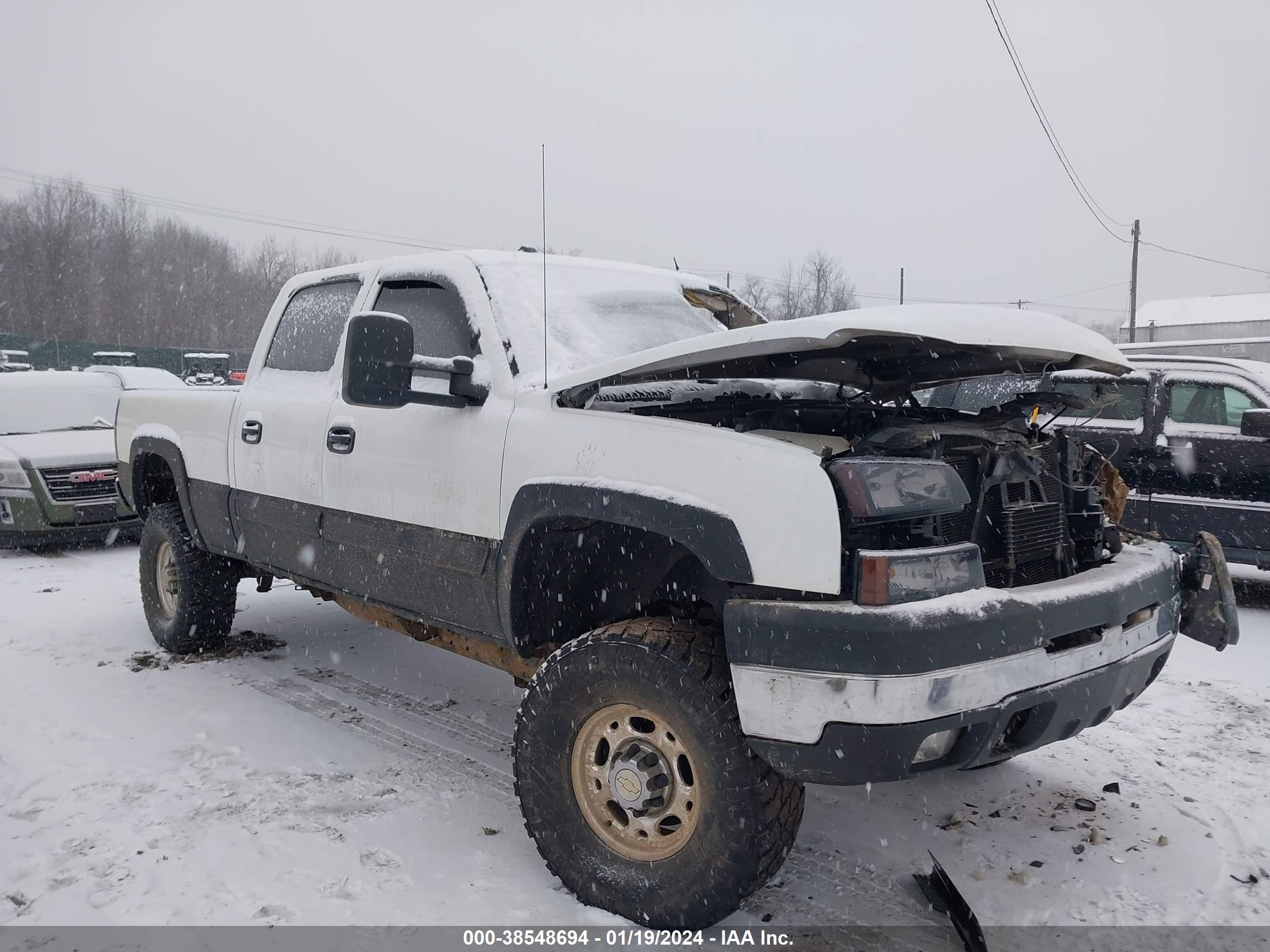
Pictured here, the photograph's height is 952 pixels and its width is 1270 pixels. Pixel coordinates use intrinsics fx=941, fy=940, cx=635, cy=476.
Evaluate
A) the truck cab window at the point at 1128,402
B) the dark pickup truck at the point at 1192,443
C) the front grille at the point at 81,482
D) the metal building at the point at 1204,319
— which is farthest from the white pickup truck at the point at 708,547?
the metal building at the point at 1204,319

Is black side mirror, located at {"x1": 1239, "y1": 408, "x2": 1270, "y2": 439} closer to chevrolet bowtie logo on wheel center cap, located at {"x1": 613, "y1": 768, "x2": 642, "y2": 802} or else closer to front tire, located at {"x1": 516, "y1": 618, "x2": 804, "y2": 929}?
front tire, located at {"x1": 516, "y1": 618, "x2": 804, "y2": 929}

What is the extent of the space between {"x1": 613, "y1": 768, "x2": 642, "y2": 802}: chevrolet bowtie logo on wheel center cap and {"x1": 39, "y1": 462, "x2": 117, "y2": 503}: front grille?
23.0 feet

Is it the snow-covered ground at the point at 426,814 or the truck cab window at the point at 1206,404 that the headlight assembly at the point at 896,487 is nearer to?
the snow-covered ground at the point at 426,814

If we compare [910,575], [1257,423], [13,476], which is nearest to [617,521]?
[910,575]

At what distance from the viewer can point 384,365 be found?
288cm

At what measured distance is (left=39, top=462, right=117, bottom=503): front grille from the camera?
8016 mm

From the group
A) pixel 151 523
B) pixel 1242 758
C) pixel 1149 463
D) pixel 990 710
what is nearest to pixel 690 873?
pixel 990 710

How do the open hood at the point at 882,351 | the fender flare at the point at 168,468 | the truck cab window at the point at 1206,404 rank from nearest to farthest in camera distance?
the open hood at the point at 882,351 < the fender flare at the point at 168,468 < the truck cab window at the point at 1206,404

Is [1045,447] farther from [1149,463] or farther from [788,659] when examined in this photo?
[1149,463]

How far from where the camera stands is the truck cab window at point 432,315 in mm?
3504

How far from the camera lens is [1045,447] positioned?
3.13m

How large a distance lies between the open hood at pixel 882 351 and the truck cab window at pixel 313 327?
1.64 meters

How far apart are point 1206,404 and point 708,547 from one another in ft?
19.5

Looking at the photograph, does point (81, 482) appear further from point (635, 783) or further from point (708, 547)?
point (708, 547)
